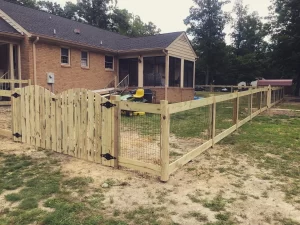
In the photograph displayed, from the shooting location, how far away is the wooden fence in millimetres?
3912

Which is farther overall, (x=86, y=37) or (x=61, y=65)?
(x=86, y=37)

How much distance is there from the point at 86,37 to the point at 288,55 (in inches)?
692

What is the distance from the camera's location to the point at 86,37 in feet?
54.1

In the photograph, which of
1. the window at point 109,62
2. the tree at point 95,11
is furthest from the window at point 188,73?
the tree at point 95,11

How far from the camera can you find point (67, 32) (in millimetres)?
15336

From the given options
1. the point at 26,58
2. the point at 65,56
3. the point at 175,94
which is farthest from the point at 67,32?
the point at 175,94

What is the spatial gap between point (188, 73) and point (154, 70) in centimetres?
368

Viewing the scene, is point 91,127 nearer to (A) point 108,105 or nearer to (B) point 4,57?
(A) point 108,105

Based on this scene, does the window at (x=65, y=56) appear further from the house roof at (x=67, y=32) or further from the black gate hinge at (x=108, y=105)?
the black gate hinge at (x=108, y=105)

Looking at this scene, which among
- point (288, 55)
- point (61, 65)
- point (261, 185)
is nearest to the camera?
point (261, 185)

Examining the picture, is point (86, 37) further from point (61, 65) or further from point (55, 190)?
point (55, 190)

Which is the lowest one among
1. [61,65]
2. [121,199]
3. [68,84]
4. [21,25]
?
[121,199]

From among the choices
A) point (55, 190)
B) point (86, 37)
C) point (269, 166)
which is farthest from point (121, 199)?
point (86, 37)

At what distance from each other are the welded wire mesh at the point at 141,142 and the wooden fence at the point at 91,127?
0.07 feet
